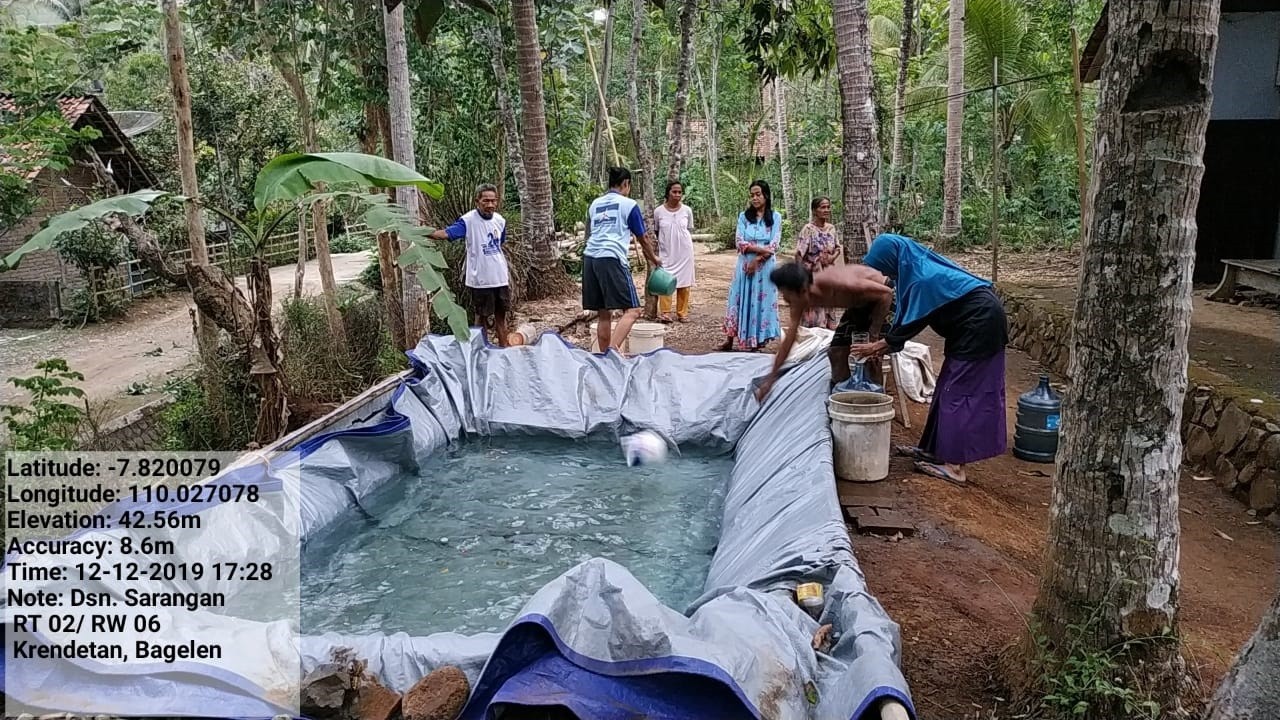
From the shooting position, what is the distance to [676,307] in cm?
860

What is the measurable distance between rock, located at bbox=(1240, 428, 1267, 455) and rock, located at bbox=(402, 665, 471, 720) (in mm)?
3924

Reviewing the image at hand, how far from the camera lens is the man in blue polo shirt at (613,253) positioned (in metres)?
6.14

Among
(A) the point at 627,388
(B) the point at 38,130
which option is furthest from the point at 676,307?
(B) the point at 38,130

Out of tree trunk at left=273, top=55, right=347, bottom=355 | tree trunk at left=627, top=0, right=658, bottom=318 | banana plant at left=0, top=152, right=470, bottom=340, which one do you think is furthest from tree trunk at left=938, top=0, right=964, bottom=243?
banana plant at left=0, top=152, right=470, bottom=340

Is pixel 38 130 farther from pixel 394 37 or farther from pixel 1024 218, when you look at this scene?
pixel 1024 218

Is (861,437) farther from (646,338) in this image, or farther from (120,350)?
(120,350)

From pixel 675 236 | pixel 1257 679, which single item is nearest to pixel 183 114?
pixel 675 236

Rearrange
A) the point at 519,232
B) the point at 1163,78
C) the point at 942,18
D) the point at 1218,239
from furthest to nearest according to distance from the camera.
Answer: the point at 942,18 < the point at 519,232 < the point at 1218,239 < the point at 1163,78

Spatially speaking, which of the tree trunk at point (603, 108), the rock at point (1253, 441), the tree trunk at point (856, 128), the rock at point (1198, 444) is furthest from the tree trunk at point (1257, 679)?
the tree trunk at point (603, 108)

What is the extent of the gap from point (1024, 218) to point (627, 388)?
916cm

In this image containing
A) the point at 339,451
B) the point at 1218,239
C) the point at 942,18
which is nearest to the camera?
the point at 339,451

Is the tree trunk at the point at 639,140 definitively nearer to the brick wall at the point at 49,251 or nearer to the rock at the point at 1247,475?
the rock at the point at 1247,475

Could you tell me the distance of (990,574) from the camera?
3.17 meters

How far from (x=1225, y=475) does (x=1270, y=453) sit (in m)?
0.39
